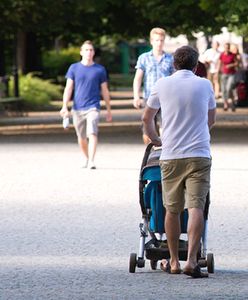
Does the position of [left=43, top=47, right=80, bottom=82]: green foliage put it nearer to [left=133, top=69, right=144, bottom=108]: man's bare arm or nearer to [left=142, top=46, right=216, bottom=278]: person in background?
[left=133, top=69, right=144, bottom=108]: man's bare arm

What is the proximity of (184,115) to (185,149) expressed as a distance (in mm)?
252

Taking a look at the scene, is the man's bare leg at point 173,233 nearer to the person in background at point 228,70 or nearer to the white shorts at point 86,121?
the white shorts at point 86,121

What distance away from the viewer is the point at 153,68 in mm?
17875

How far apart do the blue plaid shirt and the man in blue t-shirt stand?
2.19 ft

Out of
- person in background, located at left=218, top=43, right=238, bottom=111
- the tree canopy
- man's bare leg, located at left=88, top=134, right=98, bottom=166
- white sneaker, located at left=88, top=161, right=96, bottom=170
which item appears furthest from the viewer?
person in background, located at left=218, top=43, right=238, bottom=111

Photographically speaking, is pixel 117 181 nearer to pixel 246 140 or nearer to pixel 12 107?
pixel 246 140

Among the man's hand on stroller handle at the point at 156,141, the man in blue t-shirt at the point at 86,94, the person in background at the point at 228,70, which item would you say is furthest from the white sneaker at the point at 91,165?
the person in background at the point at 228,70

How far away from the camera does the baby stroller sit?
9383 mm

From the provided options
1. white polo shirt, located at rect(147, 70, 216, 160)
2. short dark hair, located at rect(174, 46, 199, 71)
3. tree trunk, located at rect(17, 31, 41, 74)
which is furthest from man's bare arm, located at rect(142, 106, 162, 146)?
tree trunk, located at rect(17, 31, 41, 74)

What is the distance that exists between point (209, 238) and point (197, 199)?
7.96 ft

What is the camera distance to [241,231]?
1202 centimetres

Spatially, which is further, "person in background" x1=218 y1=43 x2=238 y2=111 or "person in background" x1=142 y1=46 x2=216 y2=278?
→ "person in background" x1=218 y1=43 x2=238 y2=111

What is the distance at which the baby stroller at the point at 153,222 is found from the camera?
9383mm

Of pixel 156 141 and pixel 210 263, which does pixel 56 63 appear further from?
pixel 210 263
